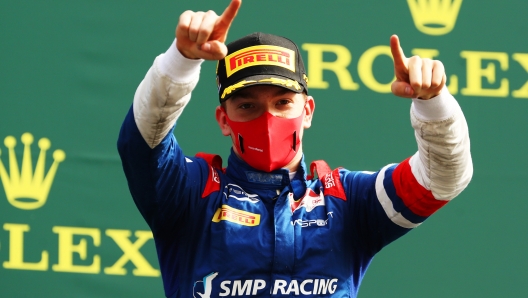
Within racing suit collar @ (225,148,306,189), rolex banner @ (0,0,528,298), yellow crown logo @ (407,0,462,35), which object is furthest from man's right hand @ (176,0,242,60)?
yellow crown logo @ (407,0,462,35)

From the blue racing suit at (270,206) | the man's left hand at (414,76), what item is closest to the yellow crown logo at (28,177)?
the blue racing suit at (270,206)

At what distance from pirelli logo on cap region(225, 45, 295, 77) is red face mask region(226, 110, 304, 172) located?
5.3 inches

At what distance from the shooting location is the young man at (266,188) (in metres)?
2.14

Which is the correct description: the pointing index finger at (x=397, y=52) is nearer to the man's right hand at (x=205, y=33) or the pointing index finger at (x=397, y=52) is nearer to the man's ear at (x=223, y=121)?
the man's right hand at (x=205, y=33)

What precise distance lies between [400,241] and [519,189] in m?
0.46

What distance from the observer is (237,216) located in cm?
227

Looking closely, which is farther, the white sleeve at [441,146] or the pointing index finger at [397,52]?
the white sleeve at [441,146]

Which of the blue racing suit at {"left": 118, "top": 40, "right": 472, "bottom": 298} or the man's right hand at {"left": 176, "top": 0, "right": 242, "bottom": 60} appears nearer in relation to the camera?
the man's right hand at {"left": 176, "top": 0, "right": 242, "bottom": 60}

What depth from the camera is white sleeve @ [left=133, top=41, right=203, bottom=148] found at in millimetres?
2057

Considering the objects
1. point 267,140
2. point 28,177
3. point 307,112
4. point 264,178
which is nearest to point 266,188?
point 264,178

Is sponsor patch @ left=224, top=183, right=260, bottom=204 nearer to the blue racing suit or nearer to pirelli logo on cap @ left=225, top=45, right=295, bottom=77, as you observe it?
the blue racing suit

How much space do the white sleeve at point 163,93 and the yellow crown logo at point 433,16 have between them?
1.50 m

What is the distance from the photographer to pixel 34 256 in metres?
3.23

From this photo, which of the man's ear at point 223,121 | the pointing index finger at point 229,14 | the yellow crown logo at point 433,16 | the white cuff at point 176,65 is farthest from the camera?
the yellow crown logo at point 433,16
